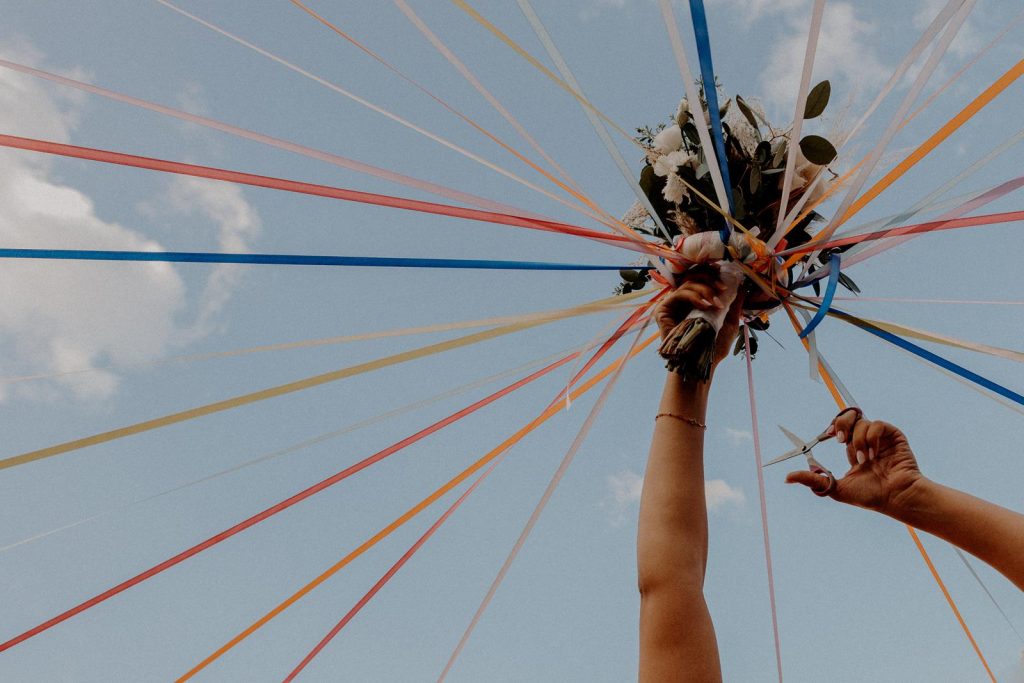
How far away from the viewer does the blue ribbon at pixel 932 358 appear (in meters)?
2.83

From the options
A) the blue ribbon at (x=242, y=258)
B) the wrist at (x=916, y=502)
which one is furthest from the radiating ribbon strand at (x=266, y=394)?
the wrist at (x=916, y=502)

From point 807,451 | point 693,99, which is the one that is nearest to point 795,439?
point 807,451

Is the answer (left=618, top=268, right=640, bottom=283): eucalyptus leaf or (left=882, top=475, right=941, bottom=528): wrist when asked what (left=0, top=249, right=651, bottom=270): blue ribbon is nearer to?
(left=618, top=268, right=640, bottom=283): eucalyptus leaf

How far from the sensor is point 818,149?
8.47 feet

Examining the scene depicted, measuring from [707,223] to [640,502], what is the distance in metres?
1.17

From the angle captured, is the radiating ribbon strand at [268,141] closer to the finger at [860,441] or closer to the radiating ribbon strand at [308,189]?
the radiating ribbon strand at [308,189]

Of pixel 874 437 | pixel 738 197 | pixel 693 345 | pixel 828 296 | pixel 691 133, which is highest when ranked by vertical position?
pixel 691 133

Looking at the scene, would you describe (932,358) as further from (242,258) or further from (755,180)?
(242,258)

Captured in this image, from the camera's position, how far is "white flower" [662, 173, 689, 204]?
2.71 metres

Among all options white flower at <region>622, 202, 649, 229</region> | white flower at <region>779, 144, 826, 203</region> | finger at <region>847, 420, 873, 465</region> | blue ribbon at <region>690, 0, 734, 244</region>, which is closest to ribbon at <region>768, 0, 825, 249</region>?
white flower at <region>779, 144, 826, 203</region>

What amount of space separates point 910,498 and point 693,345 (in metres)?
0.69

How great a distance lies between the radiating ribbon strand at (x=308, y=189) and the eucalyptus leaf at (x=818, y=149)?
1.94ft

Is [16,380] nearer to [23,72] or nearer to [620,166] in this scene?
[23,72]

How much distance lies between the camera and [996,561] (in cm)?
186
